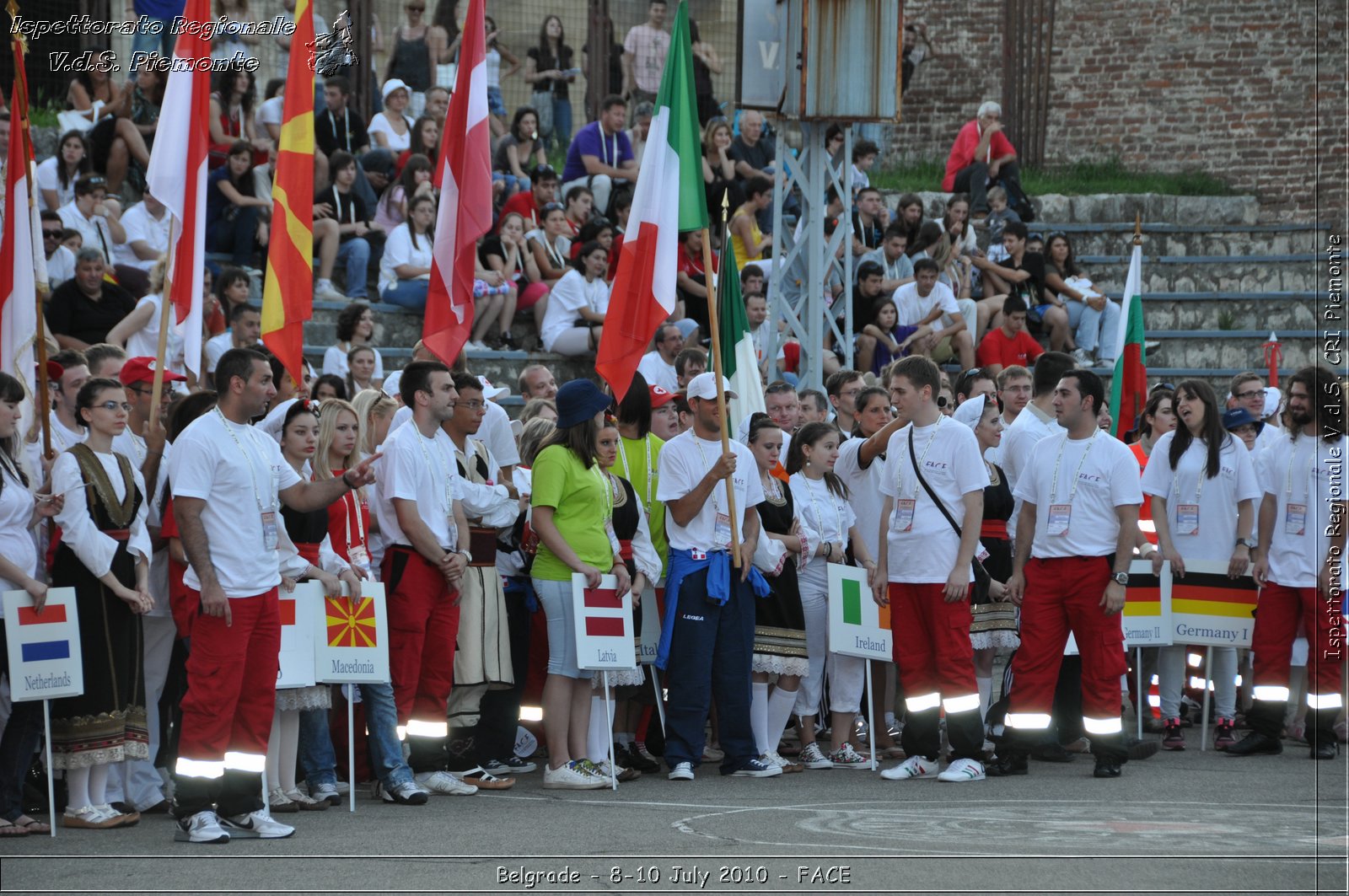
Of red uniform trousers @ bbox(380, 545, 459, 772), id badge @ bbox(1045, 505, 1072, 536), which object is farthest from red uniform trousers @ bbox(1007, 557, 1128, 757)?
red uniform trousers @ bbox(380, 545, 459, 772)

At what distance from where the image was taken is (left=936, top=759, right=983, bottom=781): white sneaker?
953cm

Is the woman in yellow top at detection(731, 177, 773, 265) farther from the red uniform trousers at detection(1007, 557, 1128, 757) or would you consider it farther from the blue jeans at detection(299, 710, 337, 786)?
the blue jeans at detection(299, 710, 337, 786)

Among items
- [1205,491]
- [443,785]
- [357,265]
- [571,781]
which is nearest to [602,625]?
[571,781]

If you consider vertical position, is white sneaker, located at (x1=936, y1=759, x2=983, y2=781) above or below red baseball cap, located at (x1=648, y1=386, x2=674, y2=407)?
below

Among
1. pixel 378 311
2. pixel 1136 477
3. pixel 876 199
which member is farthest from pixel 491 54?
pixel 1136 477

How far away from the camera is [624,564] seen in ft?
31.9

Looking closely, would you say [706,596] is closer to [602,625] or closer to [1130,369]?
[602,625]

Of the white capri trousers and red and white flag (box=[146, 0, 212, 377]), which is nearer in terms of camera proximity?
red and white flag (box=[146, 0, 212, 377])

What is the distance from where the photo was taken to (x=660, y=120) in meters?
10.1

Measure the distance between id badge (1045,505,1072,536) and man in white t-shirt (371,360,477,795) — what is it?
127 inches

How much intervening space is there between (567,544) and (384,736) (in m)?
1.41

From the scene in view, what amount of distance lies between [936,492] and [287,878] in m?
4.39

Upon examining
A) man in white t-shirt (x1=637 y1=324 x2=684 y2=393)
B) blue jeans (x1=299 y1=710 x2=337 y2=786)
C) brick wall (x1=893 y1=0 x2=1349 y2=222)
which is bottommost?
blue jeans (x1=299 y1=710 x2=337 y2=786)

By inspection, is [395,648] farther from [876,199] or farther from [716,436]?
[876,199]
